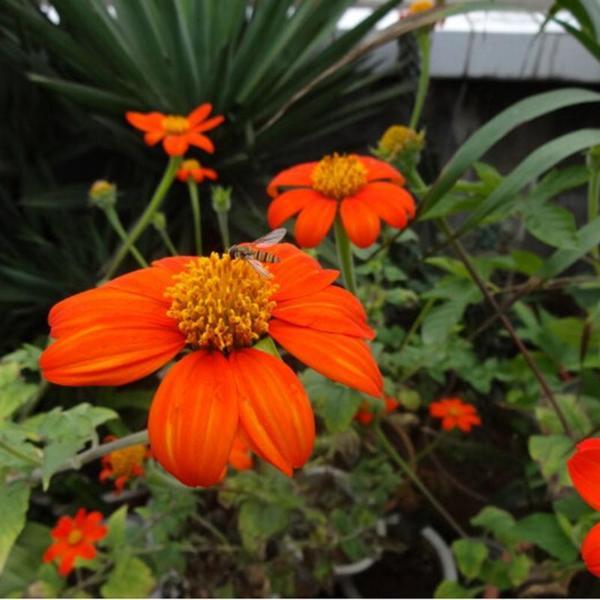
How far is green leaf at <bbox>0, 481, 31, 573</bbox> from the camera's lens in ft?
1.60

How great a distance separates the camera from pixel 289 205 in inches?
23.0

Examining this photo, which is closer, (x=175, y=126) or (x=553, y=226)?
(x=553, y=226)

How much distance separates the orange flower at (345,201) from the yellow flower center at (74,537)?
1.31 ft

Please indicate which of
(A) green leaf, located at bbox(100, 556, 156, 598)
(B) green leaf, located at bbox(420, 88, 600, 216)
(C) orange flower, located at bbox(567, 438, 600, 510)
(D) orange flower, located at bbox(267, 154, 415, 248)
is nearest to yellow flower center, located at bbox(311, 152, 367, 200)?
(D) orange flower, located at bbox(267, 154, 415, 248)

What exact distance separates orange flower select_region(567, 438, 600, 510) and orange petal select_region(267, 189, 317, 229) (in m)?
0.32

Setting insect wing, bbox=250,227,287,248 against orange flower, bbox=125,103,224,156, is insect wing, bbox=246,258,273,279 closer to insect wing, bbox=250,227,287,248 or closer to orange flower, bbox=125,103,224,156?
insect wing, bbox=250,227,287,248

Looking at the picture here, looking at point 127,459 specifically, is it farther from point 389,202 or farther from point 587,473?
point 587,473

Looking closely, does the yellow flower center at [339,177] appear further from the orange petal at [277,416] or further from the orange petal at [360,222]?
the orange petal at [277,416]

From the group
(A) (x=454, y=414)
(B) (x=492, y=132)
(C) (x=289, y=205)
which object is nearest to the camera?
(B) (x=492, y=132)

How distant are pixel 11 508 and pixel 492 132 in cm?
43

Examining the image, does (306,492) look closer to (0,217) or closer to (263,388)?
(263,388)

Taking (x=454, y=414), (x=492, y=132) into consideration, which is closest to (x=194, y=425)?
(x=492, y=132)

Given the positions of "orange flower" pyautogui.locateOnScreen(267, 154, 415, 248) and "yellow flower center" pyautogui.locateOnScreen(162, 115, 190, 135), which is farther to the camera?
"yellow flower center" pyautogui.locateOnScreen(162, 115, 190, 135)

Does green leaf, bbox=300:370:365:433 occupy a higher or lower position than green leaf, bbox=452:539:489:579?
higher
